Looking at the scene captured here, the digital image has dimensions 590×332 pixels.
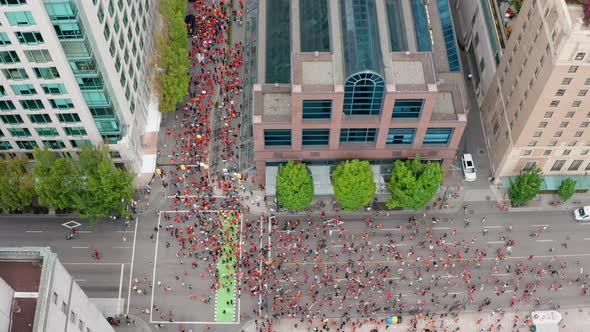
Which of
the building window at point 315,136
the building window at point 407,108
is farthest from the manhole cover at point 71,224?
the building window at point 407,108

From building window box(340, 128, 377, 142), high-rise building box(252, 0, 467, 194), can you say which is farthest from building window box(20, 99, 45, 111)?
building window box(340, 128, 377, 142)

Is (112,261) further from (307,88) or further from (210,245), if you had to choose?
(307,88)

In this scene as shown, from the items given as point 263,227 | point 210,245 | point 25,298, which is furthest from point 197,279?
point 25,298

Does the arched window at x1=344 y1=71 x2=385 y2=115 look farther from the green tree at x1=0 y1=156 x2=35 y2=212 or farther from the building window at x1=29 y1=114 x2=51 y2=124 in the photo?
the green tree at x1=0 y1=156 x2=35 y2=212

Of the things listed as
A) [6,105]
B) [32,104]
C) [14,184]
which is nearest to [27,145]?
[14,184]

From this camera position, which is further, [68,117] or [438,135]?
[438,135]

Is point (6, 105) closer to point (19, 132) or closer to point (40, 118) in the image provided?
point (40, 118)
